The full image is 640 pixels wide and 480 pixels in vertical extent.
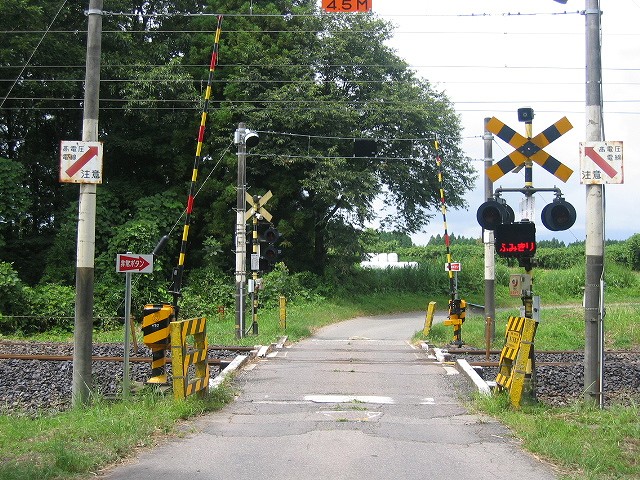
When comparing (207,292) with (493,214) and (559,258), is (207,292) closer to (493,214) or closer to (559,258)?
(493,214)

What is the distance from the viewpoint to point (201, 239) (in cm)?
4231

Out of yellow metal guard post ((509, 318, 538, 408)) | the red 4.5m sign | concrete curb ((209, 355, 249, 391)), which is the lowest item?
concrete curb ((209, 355, 249, 391))

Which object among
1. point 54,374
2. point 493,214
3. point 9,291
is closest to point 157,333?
point 54,374

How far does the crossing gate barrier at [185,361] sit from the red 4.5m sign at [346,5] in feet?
18.7

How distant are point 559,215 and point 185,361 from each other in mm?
5500

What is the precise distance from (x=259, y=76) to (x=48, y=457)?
32.9m

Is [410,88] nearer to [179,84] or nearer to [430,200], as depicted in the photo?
[430,200]

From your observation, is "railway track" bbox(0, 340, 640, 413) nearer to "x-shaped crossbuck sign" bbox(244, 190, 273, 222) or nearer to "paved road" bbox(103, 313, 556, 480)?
"paved road" bbox(103, 313, 556, 480)

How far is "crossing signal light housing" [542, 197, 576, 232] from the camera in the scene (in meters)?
11.5

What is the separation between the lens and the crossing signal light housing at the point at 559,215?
11.5m

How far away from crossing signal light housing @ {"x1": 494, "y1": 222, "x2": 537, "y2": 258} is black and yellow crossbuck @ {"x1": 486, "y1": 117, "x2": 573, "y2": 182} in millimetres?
986

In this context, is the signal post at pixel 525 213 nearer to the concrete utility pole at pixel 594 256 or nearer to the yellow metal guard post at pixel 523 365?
the yellow metal guard post at pixel 523 365

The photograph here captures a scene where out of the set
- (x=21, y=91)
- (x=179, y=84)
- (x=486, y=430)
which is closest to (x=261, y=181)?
(x=179, y=84)

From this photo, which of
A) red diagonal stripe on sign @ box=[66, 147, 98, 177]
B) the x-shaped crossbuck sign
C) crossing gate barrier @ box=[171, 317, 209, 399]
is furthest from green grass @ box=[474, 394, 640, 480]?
the x-shaped crossbuck sign
